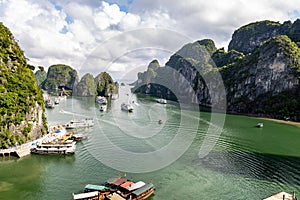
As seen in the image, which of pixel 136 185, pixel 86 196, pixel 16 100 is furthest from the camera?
pixel 16 100

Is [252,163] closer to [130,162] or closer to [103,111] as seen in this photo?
[130,162]

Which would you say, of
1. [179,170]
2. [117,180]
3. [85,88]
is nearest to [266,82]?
[179,170]

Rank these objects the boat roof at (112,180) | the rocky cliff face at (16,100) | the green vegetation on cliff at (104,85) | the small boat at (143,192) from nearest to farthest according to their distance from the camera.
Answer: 1. the small boat at (143,192)
2. the boat roof at (112,180)
3. the rocky cliff face at (16,100)
4. the green vegetation on cliff at (104,85)

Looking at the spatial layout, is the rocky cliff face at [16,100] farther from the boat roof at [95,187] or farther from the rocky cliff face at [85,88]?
the rocky cliff face at [85,88]

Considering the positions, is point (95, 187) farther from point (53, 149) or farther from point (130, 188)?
point (53, 149)

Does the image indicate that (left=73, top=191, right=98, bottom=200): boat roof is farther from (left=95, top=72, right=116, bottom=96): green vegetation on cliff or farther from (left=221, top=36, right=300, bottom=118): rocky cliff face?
(left=95, top=72, right=116, bottom=96): green vegetation on cliff

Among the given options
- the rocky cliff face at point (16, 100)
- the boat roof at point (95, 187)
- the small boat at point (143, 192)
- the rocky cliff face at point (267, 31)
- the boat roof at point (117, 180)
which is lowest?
the small boat at point (143, 192)

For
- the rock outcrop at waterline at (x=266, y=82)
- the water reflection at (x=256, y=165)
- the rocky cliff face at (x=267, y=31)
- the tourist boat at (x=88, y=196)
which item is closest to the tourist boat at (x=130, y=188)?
the tourist boat at (x=88, y=196)
